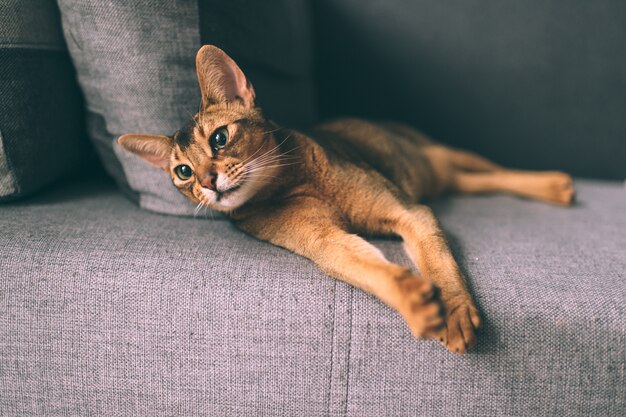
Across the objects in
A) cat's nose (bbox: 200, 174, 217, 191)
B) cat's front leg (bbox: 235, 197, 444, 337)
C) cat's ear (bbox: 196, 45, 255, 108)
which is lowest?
cat's front leg (bbox: 235, 197, 444, 337)

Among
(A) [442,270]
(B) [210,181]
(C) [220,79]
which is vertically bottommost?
(A) [442,270]

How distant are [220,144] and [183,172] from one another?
119 mm

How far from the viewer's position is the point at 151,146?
1064 millimetres

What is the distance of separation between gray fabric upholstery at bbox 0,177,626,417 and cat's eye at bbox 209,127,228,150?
0.76 feet

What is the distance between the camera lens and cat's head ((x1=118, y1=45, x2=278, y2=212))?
96cm

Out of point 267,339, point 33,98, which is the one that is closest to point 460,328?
point 267,339

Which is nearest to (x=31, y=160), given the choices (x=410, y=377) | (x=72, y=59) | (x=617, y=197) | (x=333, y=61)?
(x=72, y=59)

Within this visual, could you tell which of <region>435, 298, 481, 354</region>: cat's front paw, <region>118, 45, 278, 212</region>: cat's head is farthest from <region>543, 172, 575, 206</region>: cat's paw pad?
<region>118, 45, 278, 212</region>: cat's head

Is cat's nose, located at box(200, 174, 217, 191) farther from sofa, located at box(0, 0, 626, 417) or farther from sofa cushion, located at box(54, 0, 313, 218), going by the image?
sofa cushion, located at box(54, 0, 313, 218)

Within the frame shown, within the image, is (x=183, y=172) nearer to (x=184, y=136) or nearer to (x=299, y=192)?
(x=184, y=136)

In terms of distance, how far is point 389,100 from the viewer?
1.77 meters

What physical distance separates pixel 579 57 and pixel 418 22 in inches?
22.8

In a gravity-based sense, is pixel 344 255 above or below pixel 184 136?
below

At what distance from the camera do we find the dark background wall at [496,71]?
163 cm
